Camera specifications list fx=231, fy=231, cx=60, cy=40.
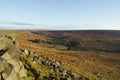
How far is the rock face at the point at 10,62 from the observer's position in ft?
84.1

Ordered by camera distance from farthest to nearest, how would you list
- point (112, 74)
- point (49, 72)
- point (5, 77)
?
→ point (112, 74)
point (49, 72)
point (5, 77)

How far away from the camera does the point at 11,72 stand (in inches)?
1041

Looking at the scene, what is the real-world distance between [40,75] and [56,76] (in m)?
2.66

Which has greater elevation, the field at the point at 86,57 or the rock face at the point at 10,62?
the rock face at the point at 10,62

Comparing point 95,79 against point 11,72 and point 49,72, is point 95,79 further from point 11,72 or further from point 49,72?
point 11,72

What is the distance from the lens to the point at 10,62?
28906 millimetres

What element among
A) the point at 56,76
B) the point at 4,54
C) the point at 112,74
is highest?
the point at 4,54

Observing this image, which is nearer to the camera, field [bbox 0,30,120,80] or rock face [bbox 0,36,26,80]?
rock face [bbox 0,36,26,80]

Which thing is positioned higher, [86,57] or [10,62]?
[10,62]

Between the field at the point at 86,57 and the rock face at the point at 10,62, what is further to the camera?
the field at the point at 86,57

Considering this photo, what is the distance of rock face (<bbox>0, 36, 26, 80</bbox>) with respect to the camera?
2564 centimetres

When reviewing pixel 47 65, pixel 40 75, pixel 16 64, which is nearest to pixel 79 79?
pixel 47 65

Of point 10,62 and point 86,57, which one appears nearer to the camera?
point 10,62

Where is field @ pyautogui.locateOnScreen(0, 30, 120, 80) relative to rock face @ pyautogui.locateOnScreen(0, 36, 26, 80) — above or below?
below
